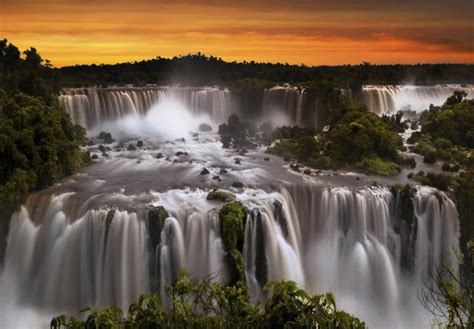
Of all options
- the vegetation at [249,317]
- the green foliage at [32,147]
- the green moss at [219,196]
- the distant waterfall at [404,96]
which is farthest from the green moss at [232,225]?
the distant waterfall at [404,96]

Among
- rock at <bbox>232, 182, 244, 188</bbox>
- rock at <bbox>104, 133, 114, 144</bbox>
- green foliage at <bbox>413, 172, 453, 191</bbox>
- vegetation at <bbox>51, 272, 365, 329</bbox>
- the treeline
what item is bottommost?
green foliage at <bbox>413, 172, 453, 191</bbox>

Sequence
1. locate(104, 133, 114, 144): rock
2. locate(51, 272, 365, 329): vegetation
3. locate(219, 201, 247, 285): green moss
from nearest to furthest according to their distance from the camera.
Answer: locate(51, 272, 365, 329): vegetation, locate(219, 201, 247, 285): green moss, locate(104, 133, 114, 144): rock

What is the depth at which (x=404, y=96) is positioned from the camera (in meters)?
41.7

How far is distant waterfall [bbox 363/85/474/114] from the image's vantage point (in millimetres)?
39688

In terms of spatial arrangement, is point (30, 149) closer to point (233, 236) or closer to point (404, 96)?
point (233, 236)

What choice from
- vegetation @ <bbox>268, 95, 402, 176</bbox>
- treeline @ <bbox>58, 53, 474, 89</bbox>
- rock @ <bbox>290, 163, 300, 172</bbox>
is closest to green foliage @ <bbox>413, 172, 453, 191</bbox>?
vegetation @ <bbox>268, 95, 402, 176</bbox>

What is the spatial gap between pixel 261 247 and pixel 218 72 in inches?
1148

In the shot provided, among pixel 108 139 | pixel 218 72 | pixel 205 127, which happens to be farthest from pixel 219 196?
pixel 218 72

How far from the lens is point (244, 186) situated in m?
21.9

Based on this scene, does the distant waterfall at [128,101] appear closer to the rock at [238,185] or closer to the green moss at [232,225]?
the rock at [238,185]

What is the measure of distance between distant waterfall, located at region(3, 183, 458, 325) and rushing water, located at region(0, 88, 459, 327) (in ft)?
0.12

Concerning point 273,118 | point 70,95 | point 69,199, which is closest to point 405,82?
point 273,118

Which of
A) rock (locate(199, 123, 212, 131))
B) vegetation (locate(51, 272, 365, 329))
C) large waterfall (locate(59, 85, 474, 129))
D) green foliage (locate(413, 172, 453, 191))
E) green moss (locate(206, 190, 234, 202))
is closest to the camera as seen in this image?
vegetation (locate(51, 272, 365, 329))

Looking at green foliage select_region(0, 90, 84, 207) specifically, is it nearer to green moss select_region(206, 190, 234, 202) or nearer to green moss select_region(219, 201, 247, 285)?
green moss select_region(206, 190, 234, 202)
